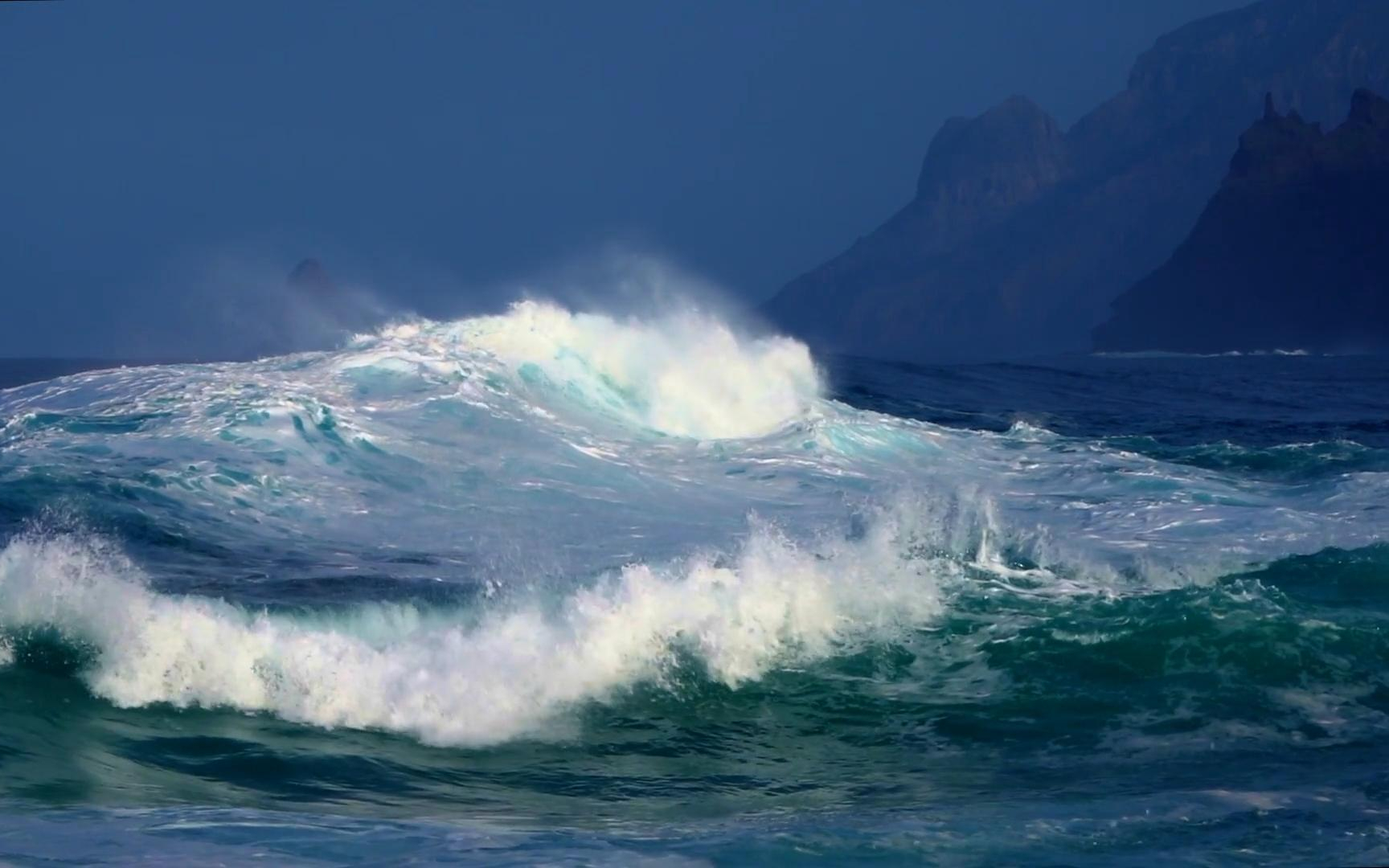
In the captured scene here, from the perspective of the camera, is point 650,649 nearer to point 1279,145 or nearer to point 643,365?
point 643,365

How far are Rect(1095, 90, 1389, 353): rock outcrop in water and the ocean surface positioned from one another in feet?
294

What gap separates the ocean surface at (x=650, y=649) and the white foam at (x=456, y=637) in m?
0.03

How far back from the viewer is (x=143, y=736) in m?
7.74

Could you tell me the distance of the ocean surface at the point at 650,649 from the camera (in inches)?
244

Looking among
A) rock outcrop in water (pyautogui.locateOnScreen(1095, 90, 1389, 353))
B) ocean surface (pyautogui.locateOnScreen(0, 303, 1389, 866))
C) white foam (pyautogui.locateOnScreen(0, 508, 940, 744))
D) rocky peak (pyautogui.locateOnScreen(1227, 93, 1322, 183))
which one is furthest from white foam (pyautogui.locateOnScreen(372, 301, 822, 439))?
rocky peak (pyautogui.locateOnScreen(1227, 93, 1322, 183))

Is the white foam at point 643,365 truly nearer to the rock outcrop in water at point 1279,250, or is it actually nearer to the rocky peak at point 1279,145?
the rock outcrop in water at point 1279,250

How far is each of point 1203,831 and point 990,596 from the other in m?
4.63

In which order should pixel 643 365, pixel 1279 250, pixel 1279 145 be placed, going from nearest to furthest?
1. pixel 643 365
2. pixel 1279 250
3. pixel 1279 145

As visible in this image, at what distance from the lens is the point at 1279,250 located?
104812 millimetres

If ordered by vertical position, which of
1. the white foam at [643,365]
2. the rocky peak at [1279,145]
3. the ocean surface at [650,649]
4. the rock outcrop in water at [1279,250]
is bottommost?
the ocean surface at [650,649]

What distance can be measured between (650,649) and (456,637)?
4.38 ft

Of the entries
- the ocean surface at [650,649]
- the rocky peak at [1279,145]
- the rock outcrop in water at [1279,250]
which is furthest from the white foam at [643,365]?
the rocky peak at [1279,145]

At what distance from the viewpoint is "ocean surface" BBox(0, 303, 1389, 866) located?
6188mm

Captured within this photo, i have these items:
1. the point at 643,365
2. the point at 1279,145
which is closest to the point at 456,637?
the point at 643,365
